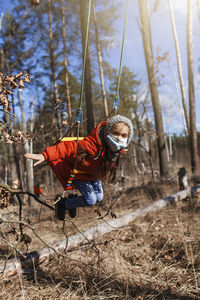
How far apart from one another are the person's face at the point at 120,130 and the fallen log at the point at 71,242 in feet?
3.97

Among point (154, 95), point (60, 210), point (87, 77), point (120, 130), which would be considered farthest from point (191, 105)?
point (60, 210)

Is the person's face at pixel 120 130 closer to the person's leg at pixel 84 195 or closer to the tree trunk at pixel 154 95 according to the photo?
the person's leg at pixel 84 195

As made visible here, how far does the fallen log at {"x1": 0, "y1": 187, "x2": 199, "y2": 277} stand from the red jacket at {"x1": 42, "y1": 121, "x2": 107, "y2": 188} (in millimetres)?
772

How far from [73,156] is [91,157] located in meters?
0.22

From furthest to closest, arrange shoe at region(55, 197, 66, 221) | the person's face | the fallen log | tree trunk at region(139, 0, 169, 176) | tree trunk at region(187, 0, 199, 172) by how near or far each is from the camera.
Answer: tree trunk at region(187, 0, 199, 172) → tree trunk at region(139, 0, 169, 176) → the fallen log → shoe at region(55, 197, 66, 221) → the person's face

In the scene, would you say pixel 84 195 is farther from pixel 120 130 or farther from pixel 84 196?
pixel 120 130

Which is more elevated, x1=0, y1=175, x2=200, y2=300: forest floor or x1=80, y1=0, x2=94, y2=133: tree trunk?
x1=80, y1=0, x2=94, y2=133: tree trunk

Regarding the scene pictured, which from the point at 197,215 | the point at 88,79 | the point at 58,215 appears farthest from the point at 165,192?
the point at 58,215

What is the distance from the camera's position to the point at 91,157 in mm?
2658

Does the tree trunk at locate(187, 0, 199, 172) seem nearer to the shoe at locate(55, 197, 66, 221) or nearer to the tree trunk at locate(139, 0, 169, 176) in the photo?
the tree trunk at locate(139, 0, 169, 176)

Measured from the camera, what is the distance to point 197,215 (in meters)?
4.53

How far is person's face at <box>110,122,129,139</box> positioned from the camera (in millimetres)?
2465

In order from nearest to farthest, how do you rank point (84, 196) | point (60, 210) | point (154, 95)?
point (84, 196)
point (60, 210)
point (154, 95)

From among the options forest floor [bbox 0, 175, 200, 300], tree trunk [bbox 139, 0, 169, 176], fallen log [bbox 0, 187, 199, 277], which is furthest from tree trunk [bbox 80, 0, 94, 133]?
forest floor [bbox 0, 175, 200, 300]
